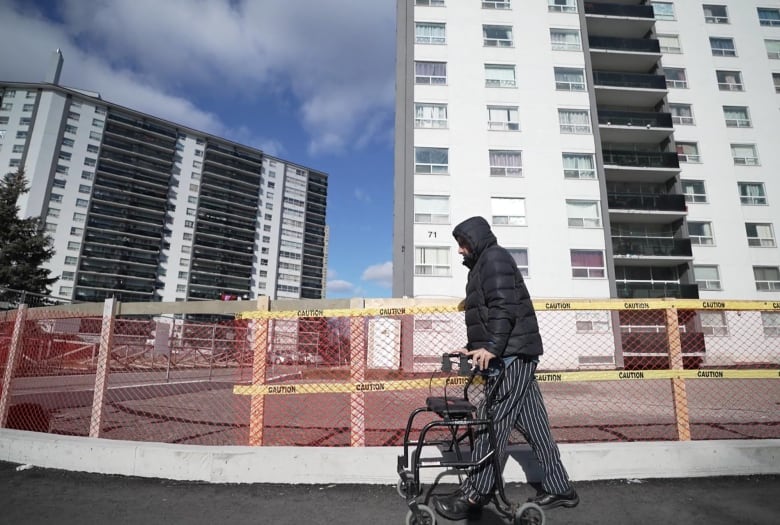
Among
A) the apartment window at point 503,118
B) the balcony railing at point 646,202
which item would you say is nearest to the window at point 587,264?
the balcony railing at point 646,202

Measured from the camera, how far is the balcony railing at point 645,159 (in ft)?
80.3

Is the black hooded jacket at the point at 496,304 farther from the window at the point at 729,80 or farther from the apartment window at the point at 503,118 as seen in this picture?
the window at the point at 729,80

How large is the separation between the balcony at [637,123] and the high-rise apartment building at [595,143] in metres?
0.12

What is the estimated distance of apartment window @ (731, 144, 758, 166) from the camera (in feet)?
83.0

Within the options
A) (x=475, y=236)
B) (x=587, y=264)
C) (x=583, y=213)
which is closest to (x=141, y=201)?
(x=583, y=213)

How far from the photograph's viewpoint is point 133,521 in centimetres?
238

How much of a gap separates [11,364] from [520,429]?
17.1 ft

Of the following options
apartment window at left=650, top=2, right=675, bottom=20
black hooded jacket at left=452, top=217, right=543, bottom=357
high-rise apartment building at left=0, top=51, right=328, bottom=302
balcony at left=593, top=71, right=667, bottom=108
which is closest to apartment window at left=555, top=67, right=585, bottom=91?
balcony at left=593, top=71, right=667, bottom=108

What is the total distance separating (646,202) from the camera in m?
23.7

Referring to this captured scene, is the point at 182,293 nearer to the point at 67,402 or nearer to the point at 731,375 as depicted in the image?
the point at 67,402

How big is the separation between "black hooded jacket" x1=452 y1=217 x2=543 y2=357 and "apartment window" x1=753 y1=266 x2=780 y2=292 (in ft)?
97.7

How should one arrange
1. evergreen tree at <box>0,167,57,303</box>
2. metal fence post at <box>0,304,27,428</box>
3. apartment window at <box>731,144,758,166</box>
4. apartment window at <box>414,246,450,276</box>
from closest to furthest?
1. metal fence post at <box>0,304,27,428</box>
2. apartment window at <box>414,246,450,276</box>
3. apartment window at <box>731,144,758,166</box>
4. evergreen tree at <box>0,167,57,303</box>

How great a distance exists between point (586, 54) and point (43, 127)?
74140 mm

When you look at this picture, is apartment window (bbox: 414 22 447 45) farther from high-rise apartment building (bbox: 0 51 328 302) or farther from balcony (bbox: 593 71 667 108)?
high-rise apartment building (bbox: 0 51 328 302)
